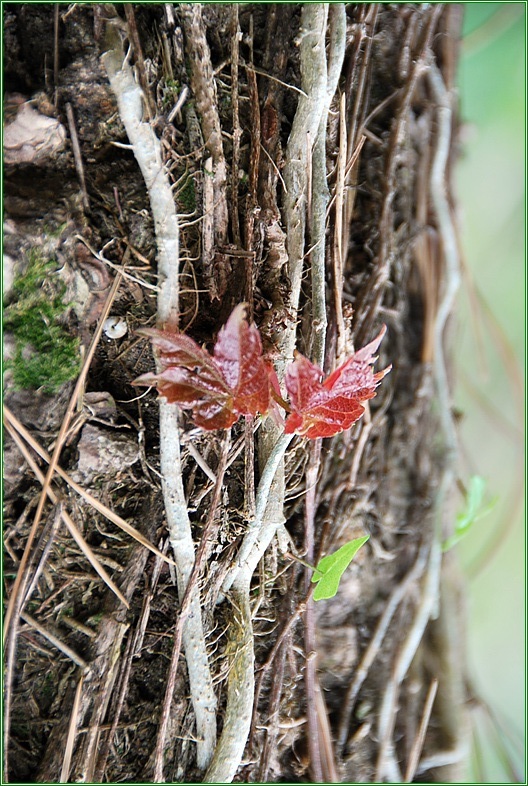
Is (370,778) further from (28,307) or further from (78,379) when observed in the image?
(28,307)

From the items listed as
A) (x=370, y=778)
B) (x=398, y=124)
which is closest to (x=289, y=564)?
(x=370, y=778)

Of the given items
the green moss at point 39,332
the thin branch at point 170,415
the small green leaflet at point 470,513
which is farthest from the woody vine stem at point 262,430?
the small green leaflet at point 470,513

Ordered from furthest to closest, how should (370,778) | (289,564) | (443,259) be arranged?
(443,259) → (370,778) → (289,564)

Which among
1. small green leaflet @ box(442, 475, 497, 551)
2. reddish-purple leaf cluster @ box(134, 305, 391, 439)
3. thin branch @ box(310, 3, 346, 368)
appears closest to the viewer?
reddish-purple leaf cluster @ box(134, 305, 391, 439)

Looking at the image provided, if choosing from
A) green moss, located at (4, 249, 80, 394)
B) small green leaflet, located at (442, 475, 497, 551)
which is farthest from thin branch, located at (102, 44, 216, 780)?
small green leaflet, located at (442, 475, 497, 551)

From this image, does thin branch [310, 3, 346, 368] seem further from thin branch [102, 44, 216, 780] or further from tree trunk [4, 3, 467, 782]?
thin branch [102, 44, 216, 780]

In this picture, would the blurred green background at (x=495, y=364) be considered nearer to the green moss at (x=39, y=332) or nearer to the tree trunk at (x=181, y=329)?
the tree trunk at (x=181, y=329)

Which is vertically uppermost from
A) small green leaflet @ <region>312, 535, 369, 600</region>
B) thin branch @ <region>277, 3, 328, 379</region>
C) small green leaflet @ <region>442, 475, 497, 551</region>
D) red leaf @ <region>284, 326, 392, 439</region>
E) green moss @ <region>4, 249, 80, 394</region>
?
thin branch @ <region>277, 3, 328, 379</region>

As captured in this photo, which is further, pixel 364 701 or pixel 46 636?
pixel 364 701
